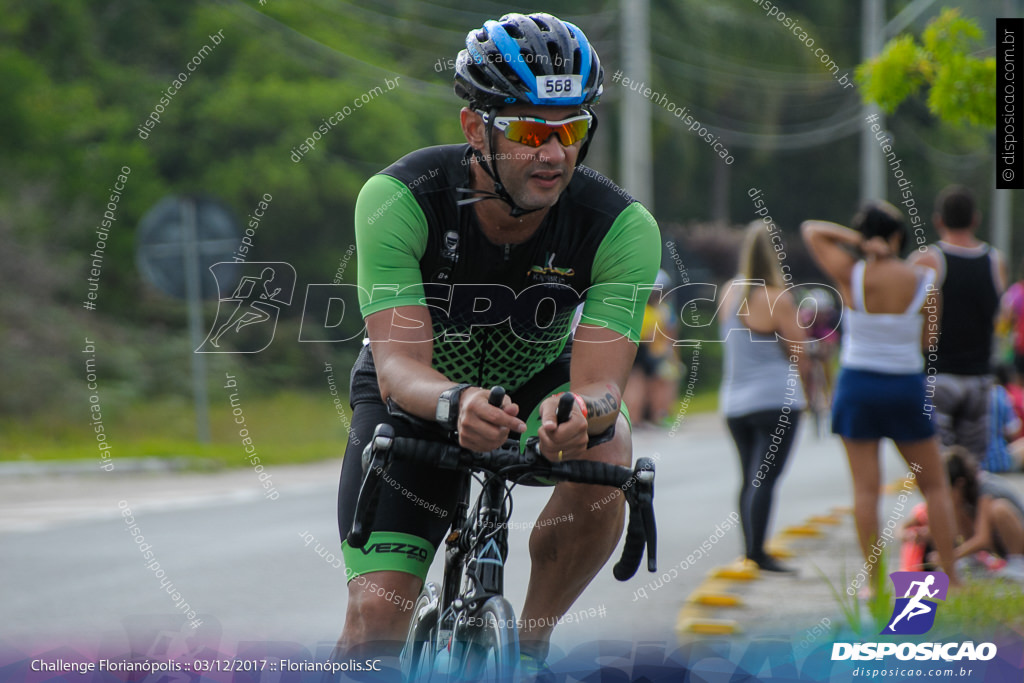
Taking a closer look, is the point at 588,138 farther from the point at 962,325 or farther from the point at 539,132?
the point at 962,325

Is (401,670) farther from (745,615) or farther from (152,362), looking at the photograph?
(152,362)

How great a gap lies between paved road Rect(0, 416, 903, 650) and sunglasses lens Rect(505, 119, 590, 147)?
2388mm

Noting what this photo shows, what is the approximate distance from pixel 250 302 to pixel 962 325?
4927 millimetres

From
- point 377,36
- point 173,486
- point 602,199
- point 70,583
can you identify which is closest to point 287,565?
point 70,583

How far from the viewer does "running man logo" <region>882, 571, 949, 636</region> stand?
4.40 metres

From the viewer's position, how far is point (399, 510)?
9.87 feet

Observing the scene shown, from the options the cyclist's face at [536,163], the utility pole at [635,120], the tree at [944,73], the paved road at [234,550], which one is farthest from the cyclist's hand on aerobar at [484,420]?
the utility pole at [635,120]

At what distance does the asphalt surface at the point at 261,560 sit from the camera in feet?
19.7

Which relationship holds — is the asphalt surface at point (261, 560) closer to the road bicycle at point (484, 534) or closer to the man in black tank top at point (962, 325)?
the man in black tank top at point (962, 325)

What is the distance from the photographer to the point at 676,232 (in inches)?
333

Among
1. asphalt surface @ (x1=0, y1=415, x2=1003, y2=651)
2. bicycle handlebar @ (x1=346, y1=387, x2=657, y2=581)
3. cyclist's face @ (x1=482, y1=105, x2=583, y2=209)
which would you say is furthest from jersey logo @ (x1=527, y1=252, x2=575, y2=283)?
asphalt surface @ (x1=0, y1=415, x2=1003, y2=651)

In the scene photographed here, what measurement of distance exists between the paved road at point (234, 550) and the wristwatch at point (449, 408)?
2.31m

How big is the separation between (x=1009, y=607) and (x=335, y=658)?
299 centimetres

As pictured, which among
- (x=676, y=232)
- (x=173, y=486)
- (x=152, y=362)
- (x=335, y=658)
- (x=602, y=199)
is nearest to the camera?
(x=335, y=658)
